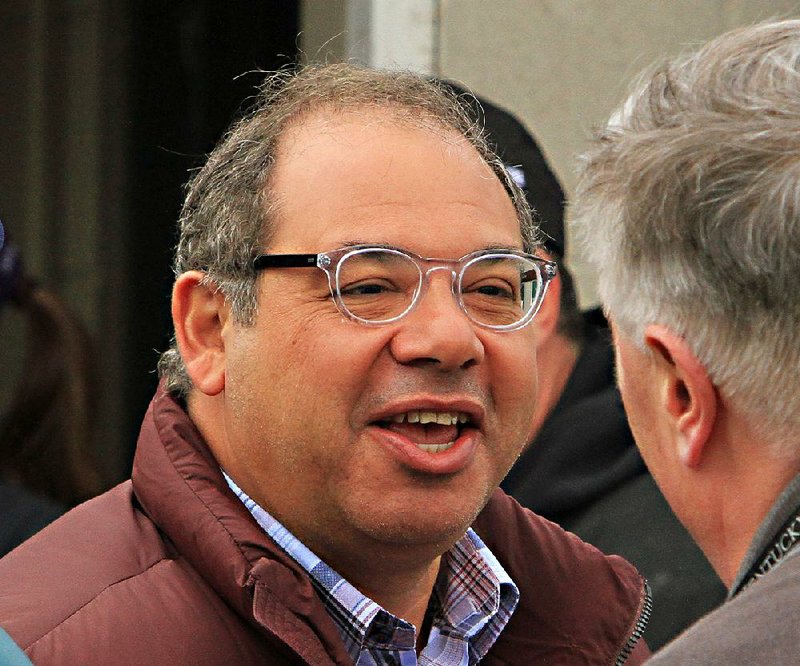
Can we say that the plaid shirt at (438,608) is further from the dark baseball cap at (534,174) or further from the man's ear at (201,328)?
the dark baseball cap at (534,174)

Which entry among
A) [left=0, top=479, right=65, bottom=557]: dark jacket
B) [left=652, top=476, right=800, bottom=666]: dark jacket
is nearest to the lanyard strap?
[left=652, top=476, right=800, bottom=666]: dark jacket

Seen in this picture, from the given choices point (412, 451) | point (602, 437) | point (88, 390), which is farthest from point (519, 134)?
point (412, 451)

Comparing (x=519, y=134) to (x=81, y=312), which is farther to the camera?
(x=81, y=312)

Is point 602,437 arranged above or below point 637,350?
below

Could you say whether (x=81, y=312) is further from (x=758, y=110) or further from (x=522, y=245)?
(x=758, y=110)

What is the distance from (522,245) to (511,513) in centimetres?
50

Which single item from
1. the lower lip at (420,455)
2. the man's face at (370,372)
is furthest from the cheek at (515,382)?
the lower lip at (420,455)

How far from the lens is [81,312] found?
668 centimetres

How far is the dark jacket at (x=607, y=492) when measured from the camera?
3.15 metres

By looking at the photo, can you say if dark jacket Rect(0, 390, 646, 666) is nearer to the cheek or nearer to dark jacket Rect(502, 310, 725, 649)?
the cheek

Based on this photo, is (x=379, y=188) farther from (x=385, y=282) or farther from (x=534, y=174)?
(x=534, y=174)

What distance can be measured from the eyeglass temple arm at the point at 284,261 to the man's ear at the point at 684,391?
1.84ft

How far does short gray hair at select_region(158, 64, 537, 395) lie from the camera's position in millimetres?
2328

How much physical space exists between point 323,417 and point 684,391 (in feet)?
1.83
